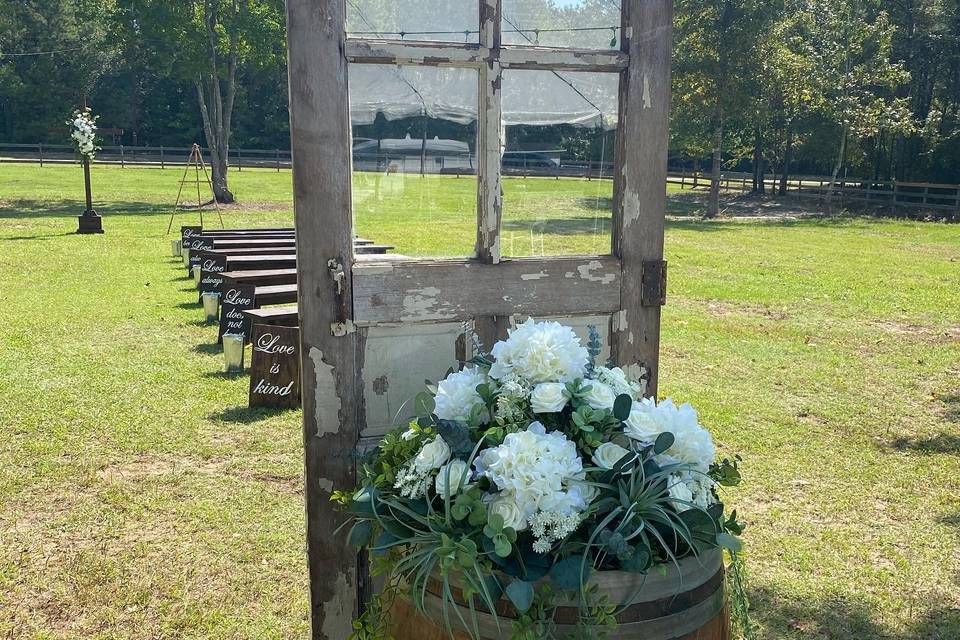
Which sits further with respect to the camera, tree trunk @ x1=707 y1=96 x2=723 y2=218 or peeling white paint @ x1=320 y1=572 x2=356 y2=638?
tree trunk @ x1=707 y1=96 x2=723 y2=218

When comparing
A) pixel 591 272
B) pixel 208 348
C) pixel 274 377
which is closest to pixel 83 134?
pixel 208 348

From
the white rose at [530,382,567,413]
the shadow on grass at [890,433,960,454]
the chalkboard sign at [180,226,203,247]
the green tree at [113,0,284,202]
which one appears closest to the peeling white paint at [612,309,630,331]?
the white rose at [530,382,567,413]

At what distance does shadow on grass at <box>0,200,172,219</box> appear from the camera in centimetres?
2056

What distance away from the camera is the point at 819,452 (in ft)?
16.8

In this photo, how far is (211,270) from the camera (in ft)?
32.0

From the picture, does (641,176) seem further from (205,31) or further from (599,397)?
(205,31)

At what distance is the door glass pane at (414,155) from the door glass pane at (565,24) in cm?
18

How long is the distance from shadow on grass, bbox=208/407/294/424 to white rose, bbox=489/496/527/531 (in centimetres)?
426

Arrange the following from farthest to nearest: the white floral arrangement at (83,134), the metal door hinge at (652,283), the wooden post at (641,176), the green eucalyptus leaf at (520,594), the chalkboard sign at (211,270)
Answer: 1. the white floral arrangement at (83,134)
2. the chalkboard sign at (211,270)
3. the metal door hinge at (652,283)
4. the wooden post at (641,176)
5. the green eucalyptus leaf at (520,594)

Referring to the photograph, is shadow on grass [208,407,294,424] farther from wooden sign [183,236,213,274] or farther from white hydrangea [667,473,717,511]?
wooden sign [183,236,213,274]

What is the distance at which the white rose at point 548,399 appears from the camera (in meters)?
1.77

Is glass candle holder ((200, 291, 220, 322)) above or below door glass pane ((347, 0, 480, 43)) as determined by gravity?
below

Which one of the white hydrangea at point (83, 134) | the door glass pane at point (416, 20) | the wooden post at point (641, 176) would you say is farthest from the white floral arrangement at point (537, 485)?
the white hydrangea at point (83, 134)

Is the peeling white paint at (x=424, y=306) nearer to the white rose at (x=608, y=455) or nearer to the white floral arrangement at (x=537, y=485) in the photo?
the white floral arrangement at (x=537, y=485)
